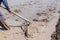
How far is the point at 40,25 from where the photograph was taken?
9.69 m

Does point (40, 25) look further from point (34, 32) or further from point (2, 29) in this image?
point (2, 29)

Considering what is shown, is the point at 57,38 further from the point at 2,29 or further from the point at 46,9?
the point at 46,9

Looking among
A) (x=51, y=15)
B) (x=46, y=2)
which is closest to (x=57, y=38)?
(x=51, y=15)

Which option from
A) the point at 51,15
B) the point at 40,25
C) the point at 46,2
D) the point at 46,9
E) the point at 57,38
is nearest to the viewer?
the point at 57,38

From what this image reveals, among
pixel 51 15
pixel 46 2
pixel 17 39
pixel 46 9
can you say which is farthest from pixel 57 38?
pixel 46 2

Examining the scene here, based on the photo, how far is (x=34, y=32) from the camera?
9.05m

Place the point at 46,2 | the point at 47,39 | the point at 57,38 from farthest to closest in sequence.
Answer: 1. the point at 46,2
2. the point at 47,39
3. the point at 57,38

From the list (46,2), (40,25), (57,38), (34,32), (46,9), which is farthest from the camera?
(46,2)

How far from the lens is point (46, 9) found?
466 inches

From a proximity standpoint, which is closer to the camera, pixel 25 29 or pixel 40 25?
pixel 25 29

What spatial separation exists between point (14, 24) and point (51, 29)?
1448 mm

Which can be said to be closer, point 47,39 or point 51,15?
point 47,39

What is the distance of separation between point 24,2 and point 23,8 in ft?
3.03

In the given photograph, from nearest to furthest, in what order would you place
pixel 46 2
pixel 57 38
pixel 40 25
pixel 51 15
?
pixel 57 38
pixel 40 25
pixel 51 15
pixel 46 2
